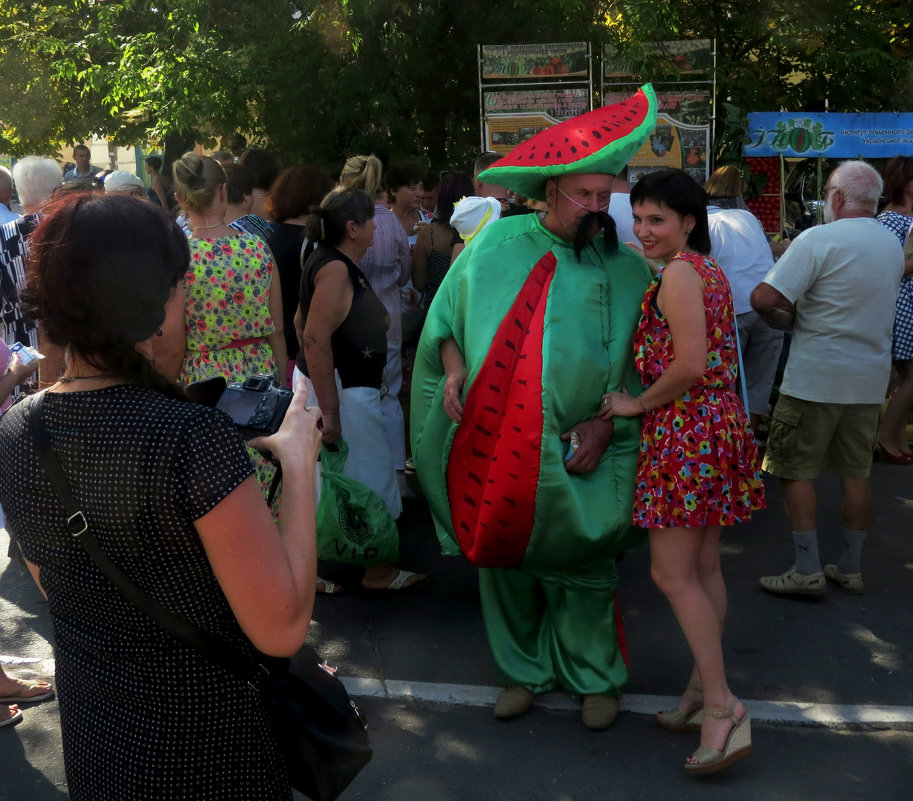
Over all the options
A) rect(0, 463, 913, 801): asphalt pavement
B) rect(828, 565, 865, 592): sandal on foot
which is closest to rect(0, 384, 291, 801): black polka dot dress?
rect(0, 463, 913, 801): asphalt pavement

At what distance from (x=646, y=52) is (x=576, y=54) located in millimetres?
674

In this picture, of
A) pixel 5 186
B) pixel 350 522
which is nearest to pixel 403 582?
pixel 350 522

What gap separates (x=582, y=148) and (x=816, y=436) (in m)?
1.88

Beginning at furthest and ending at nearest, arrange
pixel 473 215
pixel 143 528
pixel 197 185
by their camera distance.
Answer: pixel 473 215 < pixel 197 185 < pixel 143 528

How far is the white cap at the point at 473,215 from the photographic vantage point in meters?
5.31

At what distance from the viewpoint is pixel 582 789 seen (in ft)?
10.5

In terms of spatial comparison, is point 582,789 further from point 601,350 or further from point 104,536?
point 104,536

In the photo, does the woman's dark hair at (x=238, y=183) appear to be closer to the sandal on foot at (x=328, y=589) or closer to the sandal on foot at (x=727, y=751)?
the sandal on foot at (x=328, y=589)

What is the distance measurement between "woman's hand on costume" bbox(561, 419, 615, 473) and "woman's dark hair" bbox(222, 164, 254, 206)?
309 centimetres

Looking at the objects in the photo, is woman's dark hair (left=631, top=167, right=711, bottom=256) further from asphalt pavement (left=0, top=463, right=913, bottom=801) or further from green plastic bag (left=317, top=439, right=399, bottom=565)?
green plastic bag (left=317, top=439, right=399, bottom=565)

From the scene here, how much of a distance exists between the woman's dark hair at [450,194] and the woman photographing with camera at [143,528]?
511 centimetres

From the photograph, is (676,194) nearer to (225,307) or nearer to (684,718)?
(225,307)

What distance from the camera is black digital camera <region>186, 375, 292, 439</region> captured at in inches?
72.3

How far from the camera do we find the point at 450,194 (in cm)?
680
